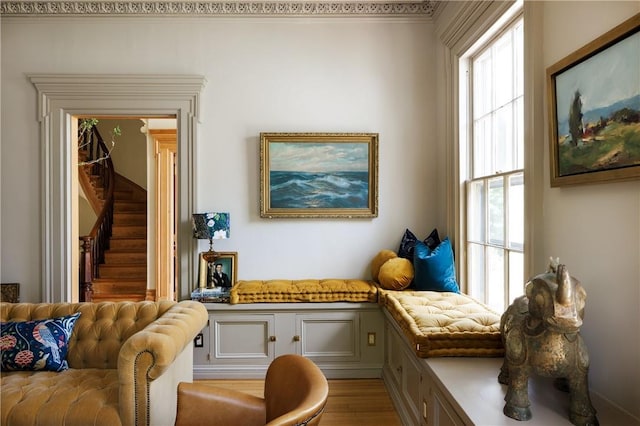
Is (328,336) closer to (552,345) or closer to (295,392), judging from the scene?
(295,392)

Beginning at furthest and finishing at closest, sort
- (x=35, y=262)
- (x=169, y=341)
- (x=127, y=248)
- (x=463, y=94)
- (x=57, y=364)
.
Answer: (x=127, y=248)
(x=35, y=262)
(x=463, y=94)
(x=57, y=364)
(x=169, y=341)

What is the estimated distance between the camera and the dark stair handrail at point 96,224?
5.10 meters

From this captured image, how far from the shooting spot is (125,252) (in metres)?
5.96

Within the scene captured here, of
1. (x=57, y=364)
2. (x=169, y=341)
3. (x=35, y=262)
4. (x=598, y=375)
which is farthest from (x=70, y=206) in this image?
(x=598, y=375)

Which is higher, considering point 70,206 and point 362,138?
point 362,138

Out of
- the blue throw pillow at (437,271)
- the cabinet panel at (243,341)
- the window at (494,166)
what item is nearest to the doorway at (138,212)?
the cabinet panel at (243,341)

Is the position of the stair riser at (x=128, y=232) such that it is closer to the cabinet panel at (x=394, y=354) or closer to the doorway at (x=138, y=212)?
the doorway at (x=138, y=212)

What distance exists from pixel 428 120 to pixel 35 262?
404 centimetres

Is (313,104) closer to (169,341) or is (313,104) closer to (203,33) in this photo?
(203,33)

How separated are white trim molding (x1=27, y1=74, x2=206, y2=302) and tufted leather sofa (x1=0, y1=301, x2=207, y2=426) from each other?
98 cm

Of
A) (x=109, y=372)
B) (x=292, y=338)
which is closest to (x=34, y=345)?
(x=109, y=372)

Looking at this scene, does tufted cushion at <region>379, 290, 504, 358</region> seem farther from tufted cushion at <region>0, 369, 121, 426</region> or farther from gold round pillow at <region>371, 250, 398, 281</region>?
tufted cushion at <region>0, 369, 121, 426</region>

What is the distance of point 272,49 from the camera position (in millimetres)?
3344

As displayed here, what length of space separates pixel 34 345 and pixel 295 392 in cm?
181
